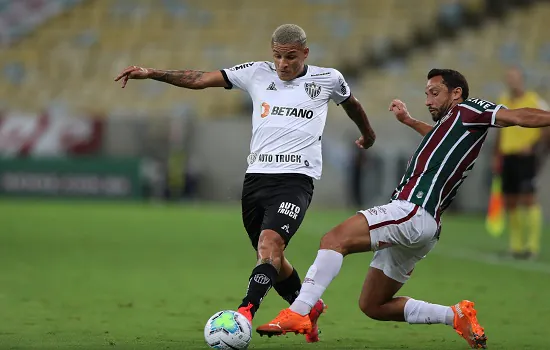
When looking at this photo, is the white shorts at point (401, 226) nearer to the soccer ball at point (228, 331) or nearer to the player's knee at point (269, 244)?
the player's knee at point (269, 244)

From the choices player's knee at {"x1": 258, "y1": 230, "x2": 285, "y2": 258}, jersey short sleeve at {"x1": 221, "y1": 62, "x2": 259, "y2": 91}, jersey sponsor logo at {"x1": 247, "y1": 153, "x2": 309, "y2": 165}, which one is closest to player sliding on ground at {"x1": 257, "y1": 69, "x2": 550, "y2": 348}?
player's knee at {"x1": 258, "y1": 230, "x2": 285, "y2": 258}

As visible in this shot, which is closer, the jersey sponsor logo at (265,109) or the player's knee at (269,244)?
the player's knee at (269,244)

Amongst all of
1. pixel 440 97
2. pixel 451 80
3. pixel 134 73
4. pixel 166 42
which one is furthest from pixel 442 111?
pixel 166 42

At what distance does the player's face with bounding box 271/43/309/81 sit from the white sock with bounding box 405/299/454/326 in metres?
1.80

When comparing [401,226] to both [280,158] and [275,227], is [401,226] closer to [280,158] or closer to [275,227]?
[275,227]

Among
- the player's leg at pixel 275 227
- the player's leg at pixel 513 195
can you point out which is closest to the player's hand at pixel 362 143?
the player's leg at pixel 275 227

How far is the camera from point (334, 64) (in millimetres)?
28141

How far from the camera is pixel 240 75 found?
7.69 meters

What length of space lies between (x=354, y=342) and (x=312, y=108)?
165 centimetres

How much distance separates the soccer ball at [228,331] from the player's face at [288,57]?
1841mm

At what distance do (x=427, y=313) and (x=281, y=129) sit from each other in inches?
63.3

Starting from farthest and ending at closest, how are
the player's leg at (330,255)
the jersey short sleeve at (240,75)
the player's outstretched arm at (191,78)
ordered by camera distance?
the jersey short sleeve at (240,75) → the player's outstretched arm at (191,78) → the player's leg at (330,255)

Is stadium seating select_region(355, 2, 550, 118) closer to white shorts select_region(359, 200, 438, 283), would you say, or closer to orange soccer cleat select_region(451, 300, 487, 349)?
orange soccer cleat select_region(451, 300, 487, 349)

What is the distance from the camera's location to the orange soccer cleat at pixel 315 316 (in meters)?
7.02
